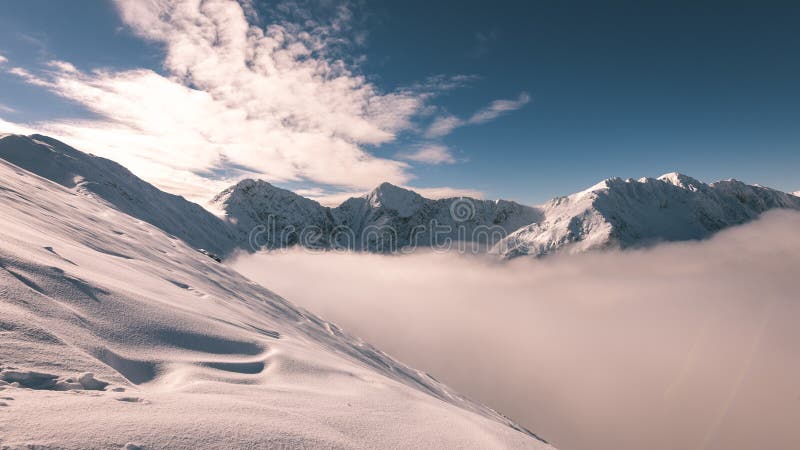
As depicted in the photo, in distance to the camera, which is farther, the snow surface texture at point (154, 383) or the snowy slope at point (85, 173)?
the snowy slope at point (85, 173)

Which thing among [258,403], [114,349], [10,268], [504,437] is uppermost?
[10,268]

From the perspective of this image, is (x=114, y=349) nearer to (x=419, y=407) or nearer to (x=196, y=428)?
(x=196, y=428)

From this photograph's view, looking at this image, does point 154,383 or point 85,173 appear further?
point 85,173

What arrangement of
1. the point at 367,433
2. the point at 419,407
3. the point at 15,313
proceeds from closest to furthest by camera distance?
the point at 15,313, the point at 367,433, the point at 419,407

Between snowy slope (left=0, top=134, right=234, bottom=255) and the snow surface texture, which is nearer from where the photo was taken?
the snow surface texture

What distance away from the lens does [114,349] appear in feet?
14.7

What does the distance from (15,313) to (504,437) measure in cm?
733

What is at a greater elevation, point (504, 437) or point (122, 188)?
point (122, 188)

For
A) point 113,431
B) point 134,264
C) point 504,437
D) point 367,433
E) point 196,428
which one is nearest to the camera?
point 113,431

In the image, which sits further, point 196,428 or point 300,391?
point 300,391

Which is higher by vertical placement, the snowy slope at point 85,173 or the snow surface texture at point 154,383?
the snowy slope at point 85,173

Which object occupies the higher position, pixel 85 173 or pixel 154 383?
pixel 85 173

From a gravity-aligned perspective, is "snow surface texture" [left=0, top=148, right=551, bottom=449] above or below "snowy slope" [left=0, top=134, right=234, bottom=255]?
below

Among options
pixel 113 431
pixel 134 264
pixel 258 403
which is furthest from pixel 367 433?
pixel 134 264
